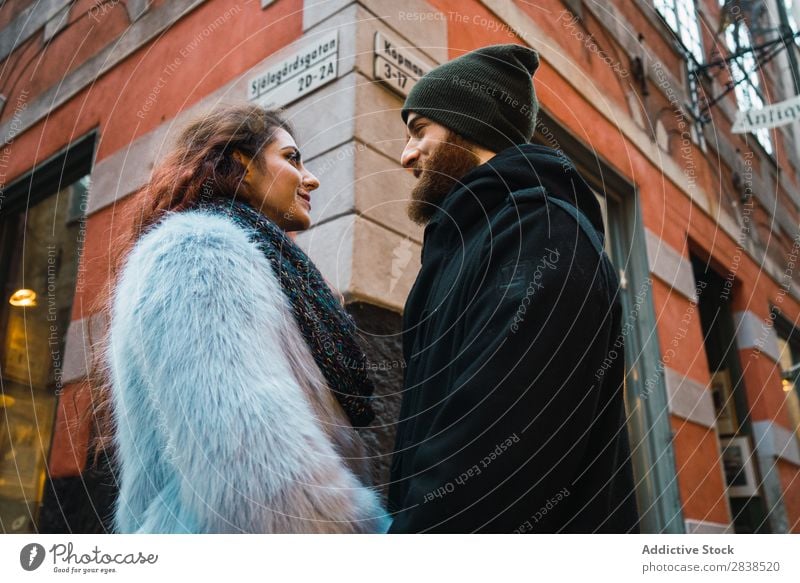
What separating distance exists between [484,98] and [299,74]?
45cm

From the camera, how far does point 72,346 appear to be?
125 centimetres

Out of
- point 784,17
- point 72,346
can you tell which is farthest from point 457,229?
point 784,17

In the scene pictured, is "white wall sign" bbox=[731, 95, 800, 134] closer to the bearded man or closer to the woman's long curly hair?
the bearded man

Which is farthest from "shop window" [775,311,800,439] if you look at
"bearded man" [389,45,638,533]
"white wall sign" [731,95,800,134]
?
"bearded man" [389,45,638,533]

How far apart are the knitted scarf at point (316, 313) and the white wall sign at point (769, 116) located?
3.06 feet

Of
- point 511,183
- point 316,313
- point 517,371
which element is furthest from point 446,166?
point 517,371

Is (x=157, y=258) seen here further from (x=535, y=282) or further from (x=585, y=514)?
(x=585, y=514)

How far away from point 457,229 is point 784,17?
953 mm

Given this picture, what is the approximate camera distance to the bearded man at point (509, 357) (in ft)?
2.03

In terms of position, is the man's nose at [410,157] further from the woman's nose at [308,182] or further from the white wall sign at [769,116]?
the white wall sign at [769,116]

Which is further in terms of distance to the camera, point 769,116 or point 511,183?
point 769,116

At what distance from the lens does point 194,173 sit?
90 centimetres

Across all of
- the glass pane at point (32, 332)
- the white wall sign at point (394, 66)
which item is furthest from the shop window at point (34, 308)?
the white wall sign at point (394, 66)

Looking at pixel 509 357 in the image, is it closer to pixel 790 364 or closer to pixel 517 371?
pixel 517 371
